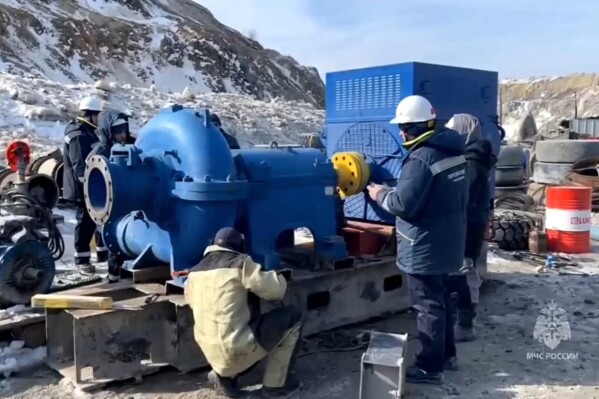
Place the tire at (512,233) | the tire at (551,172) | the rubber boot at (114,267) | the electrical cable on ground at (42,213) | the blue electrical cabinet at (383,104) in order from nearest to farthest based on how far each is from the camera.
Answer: the rubber boot at (114,267) → the electrical cable on ground at (42,213) → the blue electrical cabinet at (383,104) → the tire at (512,233) → the tire at (551,172)

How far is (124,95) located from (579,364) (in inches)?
552

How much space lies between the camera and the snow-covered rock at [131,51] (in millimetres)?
29047

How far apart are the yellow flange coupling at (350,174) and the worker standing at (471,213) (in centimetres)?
73

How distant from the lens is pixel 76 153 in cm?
597

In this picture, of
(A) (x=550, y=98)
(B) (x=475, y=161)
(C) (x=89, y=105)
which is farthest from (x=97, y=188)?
(A) (x=550, y=98)

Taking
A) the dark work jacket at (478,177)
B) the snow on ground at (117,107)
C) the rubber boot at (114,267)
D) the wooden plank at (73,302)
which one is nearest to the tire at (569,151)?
the snow on ground at (117,107)

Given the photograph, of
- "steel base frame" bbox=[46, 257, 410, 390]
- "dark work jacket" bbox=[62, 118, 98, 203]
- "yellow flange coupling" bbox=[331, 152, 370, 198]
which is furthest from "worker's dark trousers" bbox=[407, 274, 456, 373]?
"dark work jacket" bbox=[62, 118, 98, 203]

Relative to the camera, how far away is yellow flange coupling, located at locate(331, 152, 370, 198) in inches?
204

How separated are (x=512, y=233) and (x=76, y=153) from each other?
4.94m

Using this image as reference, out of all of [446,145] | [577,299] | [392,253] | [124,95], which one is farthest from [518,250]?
[124,95]

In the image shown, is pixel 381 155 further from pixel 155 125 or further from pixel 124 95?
pixel 124 95

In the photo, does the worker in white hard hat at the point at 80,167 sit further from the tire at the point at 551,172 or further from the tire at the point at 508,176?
the tire at the point at 551,172

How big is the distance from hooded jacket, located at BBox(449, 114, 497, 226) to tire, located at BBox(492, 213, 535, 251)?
3.13 metres

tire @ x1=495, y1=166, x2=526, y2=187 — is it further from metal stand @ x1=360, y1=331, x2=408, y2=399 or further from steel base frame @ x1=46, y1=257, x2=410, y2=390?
metal stand @ x1=360, y1=331, x2=408, y2=399
